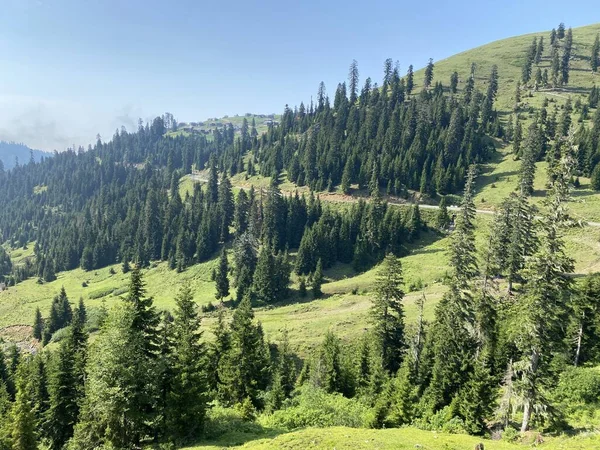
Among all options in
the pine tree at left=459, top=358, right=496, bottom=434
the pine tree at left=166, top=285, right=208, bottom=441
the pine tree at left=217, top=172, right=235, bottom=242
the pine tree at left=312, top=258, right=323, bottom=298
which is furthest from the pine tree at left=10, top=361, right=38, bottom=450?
the pine tree at left=217, top=172, right=235, bottom=242

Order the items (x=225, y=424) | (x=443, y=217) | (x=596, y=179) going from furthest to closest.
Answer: (x=443, y=217) < (x=596, y=179) < (x=225, y=424)

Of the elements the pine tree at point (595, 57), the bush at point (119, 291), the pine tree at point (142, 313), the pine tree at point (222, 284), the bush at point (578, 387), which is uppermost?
the pine tree at point (595, 57)

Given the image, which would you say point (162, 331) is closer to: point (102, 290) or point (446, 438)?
point (446, 438)

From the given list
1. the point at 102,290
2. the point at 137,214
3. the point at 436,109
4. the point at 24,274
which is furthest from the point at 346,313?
the point at 24,274

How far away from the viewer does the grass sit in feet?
73.4

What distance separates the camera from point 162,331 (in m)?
31.1

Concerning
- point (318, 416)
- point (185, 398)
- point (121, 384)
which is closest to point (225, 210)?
point (318, 416)

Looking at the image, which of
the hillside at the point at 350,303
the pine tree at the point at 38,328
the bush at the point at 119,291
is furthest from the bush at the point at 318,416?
the bush at the point at 119,291

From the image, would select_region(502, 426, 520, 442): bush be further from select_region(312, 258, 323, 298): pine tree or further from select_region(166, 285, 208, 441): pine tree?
select_region(312, 258, 323, 298): pine tree

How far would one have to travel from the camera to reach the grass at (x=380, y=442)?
73.4 feet

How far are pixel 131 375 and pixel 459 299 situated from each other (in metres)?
31.1

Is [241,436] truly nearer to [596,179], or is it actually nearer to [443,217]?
[443,217]

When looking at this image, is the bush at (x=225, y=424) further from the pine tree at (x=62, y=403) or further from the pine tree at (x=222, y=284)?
the pine tree at (x=222, y=284)

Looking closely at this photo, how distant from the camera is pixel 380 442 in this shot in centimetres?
2267
